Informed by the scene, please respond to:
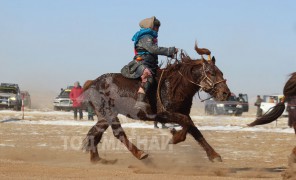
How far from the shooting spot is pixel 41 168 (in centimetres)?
948

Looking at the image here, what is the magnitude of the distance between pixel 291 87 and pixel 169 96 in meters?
2.13

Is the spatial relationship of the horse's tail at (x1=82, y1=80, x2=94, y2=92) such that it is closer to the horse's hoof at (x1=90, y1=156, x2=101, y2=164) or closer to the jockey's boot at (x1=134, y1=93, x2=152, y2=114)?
the horse's hoof at (x1=90, y1=156, x2=101, y2=164)

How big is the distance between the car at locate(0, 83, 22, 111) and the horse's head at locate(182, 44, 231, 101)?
33.5 meters

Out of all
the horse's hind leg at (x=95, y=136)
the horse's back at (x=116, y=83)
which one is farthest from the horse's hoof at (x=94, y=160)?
the horse's back at (x=116, y=83)

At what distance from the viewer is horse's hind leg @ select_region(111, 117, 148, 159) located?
10495 mm

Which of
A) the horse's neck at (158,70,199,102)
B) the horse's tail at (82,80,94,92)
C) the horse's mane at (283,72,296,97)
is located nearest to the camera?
the horse's mane at (283,72,296,97)

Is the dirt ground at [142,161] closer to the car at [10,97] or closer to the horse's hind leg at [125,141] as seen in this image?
the horse's hind leg at [125,141]

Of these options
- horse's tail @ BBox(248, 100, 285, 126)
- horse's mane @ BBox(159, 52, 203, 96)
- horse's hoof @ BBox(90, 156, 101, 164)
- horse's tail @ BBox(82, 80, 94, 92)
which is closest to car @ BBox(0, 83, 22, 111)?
horse's tail @ BBox(82, 80, 94, 92)

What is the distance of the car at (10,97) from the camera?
42.9 metres

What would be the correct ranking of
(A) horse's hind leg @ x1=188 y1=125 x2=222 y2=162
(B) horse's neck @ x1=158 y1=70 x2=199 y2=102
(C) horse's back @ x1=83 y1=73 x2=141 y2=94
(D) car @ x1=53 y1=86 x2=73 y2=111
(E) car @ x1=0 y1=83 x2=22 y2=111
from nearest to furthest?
(A) horse's hind leg @ x1=188 y1=125 x2=222 y2=162 < (B) horse's neck @ x1=158 y1=70 x2=199 y2=102 < (C) horse's back @ x1=83 y1=73 x2=141 y2=94 < (E) car @ x1=0 y1=83 x2=22 y2=111 < (D) car @ x1=53 y1=86 x2=73 y2=111

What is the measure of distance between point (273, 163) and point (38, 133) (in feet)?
33.1

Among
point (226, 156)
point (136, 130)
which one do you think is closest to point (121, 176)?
point (226, 156)

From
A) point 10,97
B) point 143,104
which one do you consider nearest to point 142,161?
point 143,104

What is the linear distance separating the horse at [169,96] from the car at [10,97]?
32.0m
